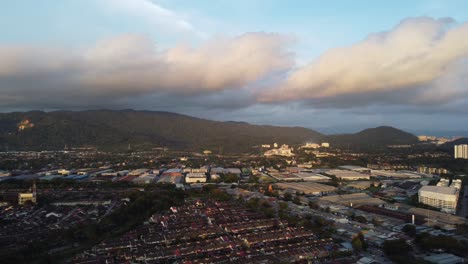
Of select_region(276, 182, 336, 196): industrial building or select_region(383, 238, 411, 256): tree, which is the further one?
select_region(276, 182, 336, 196): industrial building

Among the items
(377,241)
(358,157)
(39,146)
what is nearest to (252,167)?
(358,157)

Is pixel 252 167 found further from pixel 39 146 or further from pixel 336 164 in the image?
pixel 39 146

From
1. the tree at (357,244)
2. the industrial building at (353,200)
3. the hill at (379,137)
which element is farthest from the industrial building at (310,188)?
the hill at (379,137)

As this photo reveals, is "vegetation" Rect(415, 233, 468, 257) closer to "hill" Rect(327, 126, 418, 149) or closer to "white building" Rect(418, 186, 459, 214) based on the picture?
"white building" Rect(418, 186, 459, 214)

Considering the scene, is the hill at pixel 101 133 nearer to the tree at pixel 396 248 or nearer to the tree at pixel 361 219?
the tree at pixel 361 219

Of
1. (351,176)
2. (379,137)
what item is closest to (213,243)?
(351,176)

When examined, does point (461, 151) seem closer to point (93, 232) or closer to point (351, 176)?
point (351, 176)

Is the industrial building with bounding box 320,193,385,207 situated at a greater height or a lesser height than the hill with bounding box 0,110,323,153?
lesser

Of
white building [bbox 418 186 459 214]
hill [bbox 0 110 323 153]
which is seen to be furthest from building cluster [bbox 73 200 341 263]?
hill [bbox 0 110 323 153]
